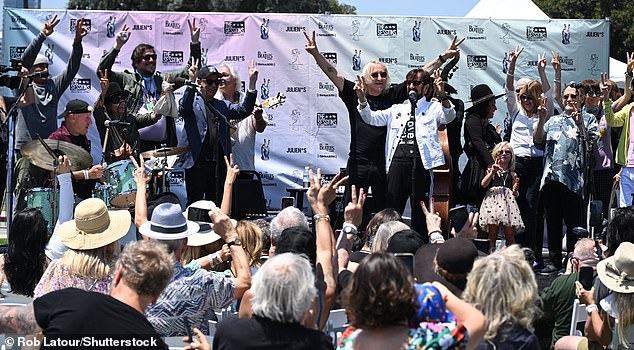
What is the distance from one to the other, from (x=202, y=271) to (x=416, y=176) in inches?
168

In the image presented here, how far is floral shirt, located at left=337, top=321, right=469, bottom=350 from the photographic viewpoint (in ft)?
11.9

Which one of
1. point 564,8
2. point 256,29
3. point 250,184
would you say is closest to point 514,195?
point 250,184

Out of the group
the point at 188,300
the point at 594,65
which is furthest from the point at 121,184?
the point at 594,65

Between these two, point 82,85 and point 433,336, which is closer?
point 433,336

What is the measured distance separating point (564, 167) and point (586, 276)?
159 inches

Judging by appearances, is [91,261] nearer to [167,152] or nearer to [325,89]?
[167,152]

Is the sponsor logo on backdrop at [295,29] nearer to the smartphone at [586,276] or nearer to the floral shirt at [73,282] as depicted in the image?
the smartphone at [586,276]

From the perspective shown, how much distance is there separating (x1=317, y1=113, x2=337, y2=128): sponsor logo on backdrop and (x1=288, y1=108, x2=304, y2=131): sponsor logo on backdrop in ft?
0.70

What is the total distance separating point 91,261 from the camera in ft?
15.2

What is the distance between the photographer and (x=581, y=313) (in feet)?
17.9

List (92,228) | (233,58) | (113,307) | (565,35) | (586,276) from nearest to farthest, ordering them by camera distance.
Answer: (113,307) → (92,228) → (586,276) → (233,58) → (565,35)

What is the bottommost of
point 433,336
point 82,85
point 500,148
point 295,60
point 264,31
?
point 433,336

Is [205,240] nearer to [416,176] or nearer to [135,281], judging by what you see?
[135,281]

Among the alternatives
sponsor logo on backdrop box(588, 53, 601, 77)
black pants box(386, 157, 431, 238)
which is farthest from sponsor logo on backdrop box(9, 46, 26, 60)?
sponsor logo on backdrop box(588, 53, 601, 77)
